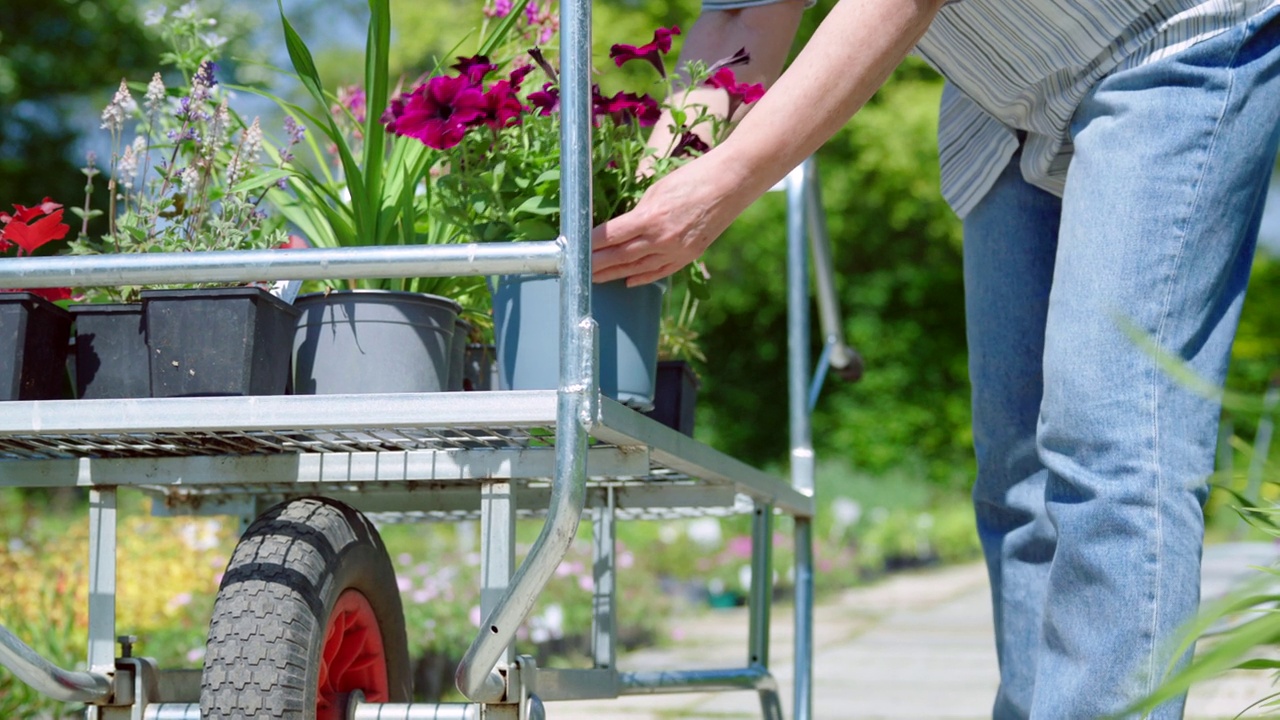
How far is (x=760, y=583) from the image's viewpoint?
72.6 inches

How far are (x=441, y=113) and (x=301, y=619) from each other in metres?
A: 0.52

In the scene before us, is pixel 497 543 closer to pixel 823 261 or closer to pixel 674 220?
pixel 674 220

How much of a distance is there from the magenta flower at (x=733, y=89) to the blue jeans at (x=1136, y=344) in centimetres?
36

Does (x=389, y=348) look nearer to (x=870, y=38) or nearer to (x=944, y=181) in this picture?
(x=870, y=38)

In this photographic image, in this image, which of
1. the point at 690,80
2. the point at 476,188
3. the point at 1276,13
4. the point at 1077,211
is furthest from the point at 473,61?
the point at 1276,13

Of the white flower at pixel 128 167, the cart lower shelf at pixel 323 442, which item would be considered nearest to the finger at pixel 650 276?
the cart lower shelf at pixel 323 442

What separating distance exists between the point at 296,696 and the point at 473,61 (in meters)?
0.67

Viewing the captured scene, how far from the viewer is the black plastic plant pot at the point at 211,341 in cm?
121

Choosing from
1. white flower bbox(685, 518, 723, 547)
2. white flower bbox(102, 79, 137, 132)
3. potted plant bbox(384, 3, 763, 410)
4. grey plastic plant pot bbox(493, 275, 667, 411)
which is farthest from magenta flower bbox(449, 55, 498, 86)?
white flower bbox(685, 518, 723, 547)

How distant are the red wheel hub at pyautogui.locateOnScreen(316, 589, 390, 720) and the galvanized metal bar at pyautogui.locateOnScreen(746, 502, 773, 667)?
24.8 inches

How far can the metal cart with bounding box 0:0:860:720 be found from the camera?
1.05m

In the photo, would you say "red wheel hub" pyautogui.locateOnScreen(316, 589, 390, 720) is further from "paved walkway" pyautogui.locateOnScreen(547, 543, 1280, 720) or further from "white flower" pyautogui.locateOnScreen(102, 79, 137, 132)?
"paved walkway" pyautogui.locateOnScreen(547, 543, 1280, 720)

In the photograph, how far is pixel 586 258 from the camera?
1.06 metres

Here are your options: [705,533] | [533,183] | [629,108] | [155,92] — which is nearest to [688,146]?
[629,108]
